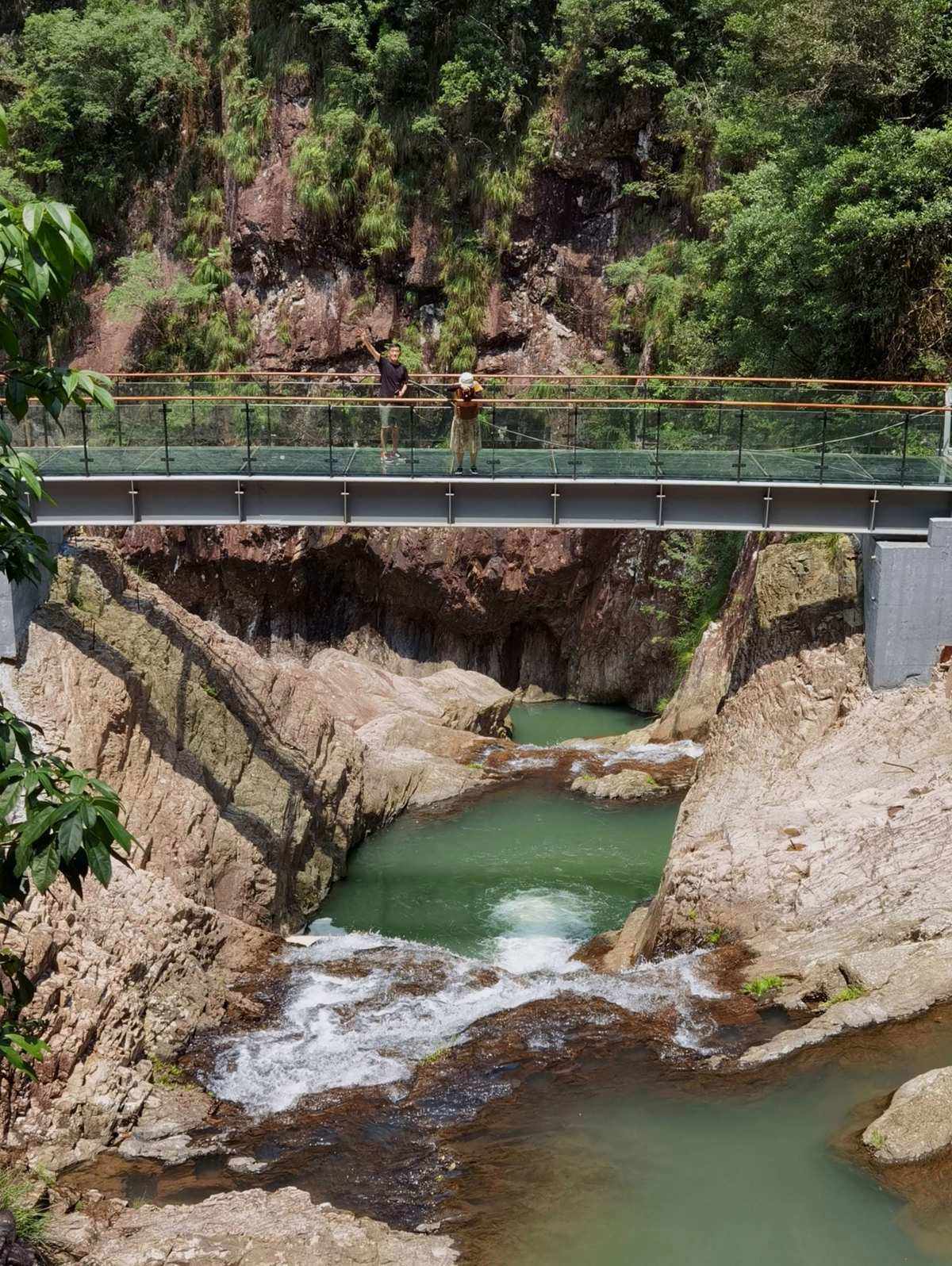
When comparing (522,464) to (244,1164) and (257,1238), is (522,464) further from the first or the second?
(257,1238)

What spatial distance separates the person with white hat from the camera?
20.4m

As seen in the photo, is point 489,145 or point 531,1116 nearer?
point 531,1116

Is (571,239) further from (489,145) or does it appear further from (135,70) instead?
(135,70)

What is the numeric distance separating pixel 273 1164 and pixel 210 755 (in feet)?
31.0

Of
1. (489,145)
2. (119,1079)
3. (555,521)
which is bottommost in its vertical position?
(119,1079)

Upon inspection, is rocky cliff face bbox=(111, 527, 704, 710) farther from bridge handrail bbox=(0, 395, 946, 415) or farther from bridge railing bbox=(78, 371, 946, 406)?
bridge handrail bbox=(0, 395, 946, 415)

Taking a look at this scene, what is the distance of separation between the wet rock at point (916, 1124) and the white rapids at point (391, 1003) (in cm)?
292

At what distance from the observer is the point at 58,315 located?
138 feet

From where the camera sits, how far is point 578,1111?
41.3 ft

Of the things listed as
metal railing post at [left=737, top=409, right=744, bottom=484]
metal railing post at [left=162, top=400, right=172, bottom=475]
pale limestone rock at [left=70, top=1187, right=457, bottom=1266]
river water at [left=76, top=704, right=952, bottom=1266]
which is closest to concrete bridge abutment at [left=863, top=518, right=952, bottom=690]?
metal railing post at [left=737, top=409, right=744, bottom=484]

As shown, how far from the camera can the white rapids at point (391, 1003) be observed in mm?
14367

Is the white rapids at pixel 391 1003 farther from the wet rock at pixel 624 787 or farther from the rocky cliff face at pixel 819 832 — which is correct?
the wet rock at pixel 624 787

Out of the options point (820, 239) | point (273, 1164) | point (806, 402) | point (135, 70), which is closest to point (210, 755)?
point (273, 1164)

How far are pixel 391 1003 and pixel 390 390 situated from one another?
10226mm
